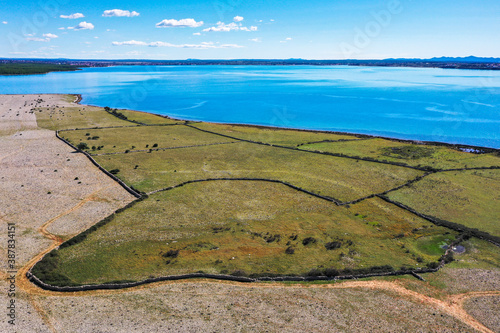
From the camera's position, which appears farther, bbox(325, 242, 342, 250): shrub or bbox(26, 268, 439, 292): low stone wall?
bbox(325, 242, 342, 250): shrub

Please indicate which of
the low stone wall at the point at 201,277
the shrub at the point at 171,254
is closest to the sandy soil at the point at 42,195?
the low stone wall at the point at 201,277

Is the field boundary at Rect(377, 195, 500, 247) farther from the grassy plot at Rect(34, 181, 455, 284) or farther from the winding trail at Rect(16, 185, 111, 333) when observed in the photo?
the winding trail at Rect(16, 185, 111, 333)

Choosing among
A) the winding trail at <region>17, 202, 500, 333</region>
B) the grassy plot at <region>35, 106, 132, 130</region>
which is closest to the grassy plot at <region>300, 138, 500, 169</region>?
the winding trail at <region>17, 202, 500, 333</region>

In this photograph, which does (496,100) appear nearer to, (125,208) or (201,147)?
(201,147)

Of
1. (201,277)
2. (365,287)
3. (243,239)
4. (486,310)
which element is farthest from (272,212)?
(486,310)

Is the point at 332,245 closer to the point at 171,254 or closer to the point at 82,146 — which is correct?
the point at 171,254
